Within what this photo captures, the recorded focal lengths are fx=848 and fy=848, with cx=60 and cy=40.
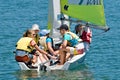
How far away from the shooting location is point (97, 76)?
25.6m

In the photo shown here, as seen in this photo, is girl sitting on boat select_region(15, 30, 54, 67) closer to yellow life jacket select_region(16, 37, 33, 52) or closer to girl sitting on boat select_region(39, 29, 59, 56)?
yellow life jacket select_region(16, 37, 33, 52)

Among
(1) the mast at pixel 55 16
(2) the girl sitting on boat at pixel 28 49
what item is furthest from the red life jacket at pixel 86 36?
(2) the girl sitting on boat at pixel 28 49

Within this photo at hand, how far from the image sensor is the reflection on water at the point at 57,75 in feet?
82.8

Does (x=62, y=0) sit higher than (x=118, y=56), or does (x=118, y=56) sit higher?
(x=62, y=0)

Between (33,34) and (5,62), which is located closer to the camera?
(33,34)

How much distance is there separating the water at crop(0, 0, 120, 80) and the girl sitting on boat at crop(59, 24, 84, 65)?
53cm

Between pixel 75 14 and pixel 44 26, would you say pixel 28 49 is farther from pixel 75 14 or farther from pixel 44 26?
pixel 44 26

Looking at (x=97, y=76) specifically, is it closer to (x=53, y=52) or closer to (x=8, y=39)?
(x=53, y=52)

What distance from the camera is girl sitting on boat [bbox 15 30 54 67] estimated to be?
26.1 m

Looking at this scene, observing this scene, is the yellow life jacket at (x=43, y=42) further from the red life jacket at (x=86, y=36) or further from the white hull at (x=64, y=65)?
the red life jacket at (x=86, y=36)

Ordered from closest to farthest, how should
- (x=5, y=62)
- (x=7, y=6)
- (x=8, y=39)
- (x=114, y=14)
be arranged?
(x=5, y=62), (x=8, y=39), (x=114, y=14), (x=7, y=6)

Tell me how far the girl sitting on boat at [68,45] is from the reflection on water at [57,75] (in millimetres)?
526

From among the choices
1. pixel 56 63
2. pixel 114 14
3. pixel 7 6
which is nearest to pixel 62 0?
pixel 56 63

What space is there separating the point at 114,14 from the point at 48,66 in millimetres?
16811
